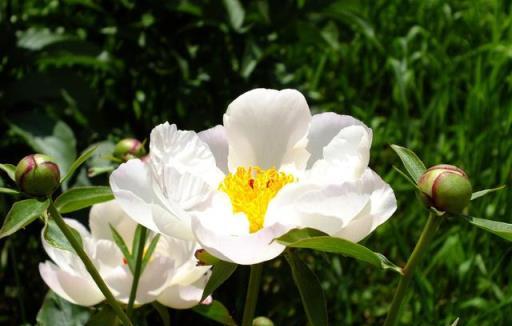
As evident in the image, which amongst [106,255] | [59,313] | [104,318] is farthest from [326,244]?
[59,313]

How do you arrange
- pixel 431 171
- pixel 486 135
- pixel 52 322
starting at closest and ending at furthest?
pixel 431 171, pixel 52 322, pixel 486 135

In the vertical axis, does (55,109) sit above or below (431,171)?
below

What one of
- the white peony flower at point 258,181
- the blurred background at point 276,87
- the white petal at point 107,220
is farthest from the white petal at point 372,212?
the blurred background at point 276,87

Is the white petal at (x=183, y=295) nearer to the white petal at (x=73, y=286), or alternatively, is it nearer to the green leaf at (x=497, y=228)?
the white petal at (x=73, y=286)

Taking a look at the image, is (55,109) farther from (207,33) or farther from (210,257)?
(210,257)

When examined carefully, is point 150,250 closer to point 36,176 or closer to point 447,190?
point 36,176

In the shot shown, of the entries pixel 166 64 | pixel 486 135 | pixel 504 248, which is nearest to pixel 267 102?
pixel 504 248
